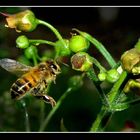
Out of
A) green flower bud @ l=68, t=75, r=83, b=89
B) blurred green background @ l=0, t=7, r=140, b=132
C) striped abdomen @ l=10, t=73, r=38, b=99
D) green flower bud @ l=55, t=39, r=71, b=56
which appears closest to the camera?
green flower bud @ l=55, t=39, r=71, b=56

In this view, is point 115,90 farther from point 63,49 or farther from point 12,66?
point 12,66

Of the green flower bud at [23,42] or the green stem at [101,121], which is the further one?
the green flower bud at [23,42]

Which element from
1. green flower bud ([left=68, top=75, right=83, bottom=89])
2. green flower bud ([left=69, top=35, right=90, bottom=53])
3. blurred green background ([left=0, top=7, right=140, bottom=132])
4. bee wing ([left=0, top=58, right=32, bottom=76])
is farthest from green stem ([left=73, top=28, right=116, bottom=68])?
blurred green background ([left=0, top=7, right=140, bottom=132])

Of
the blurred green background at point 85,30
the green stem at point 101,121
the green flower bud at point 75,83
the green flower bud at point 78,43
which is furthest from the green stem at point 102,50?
the blurred green background at point 85,30

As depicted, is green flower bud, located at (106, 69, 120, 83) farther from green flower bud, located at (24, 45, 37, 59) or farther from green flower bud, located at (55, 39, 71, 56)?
green flower bud, located at (24, 45, 37, 59)

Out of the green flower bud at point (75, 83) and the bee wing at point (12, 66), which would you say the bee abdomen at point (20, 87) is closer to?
the bee wing at point (12, 66)

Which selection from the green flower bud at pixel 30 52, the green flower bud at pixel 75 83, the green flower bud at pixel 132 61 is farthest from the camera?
the green flower bud at pixel 75 83

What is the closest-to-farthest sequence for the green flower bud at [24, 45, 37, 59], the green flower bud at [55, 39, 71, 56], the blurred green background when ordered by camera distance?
the green flower bud at [55, 39, 71, 56]
the green flower bud at [24, 45, 37, 59]
the blurred green background
